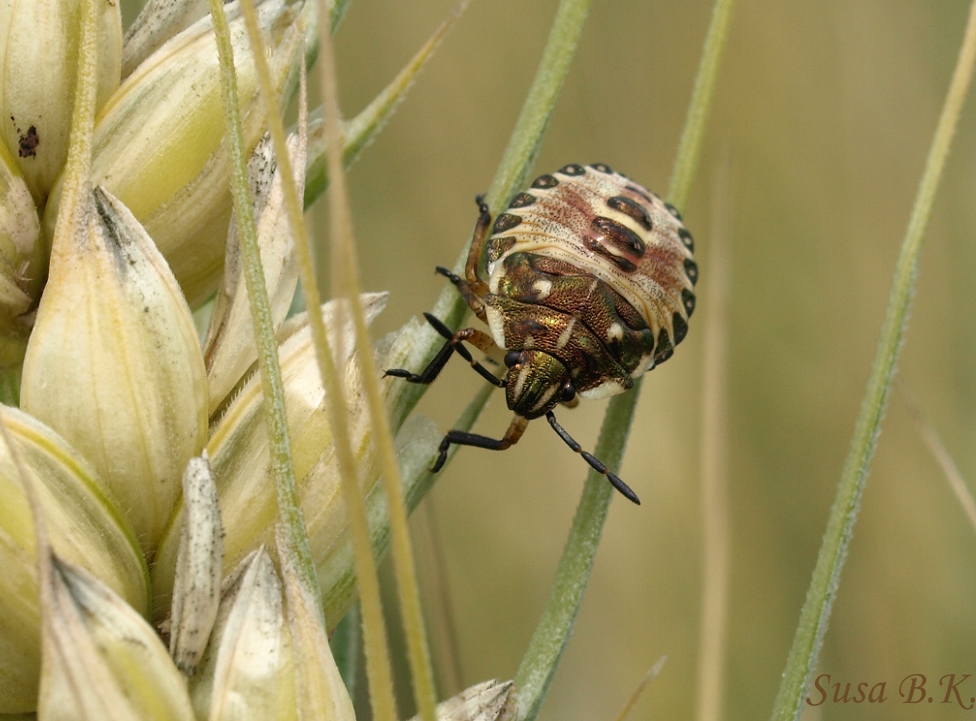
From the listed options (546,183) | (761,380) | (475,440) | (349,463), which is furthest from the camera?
(761,380)

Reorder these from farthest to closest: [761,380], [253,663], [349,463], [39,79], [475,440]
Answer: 1. [761,380]
2. [475,440]
3. [39,79]
4. [253,663]
5. [349,463]

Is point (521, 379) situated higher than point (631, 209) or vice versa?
point (631, 209)

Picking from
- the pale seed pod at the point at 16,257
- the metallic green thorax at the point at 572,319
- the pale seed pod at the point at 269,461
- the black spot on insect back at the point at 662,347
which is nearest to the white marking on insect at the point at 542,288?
the metallic green thorax at the point at 572,319

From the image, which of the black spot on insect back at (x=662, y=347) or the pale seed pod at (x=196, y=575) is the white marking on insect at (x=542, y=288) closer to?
the black spot on insect back at (x=662, y=347)

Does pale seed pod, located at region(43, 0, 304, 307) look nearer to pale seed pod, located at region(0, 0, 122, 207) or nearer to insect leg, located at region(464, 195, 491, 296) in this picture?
pale seed pod, located at region(0, 0, 122, 207)

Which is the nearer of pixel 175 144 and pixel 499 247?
pixel 175 144

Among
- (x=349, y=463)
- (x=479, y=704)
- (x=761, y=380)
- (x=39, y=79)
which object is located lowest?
(x=761, y=380)

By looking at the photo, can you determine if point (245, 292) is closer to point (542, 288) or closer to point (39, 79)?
point (39, 79)

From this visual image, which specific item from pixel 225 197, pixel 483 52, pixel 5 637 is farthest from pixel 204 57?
pixel 483 52

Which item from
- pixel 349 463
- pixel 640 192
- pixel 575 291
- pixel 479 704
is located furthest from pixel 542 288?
pixel 349 463
